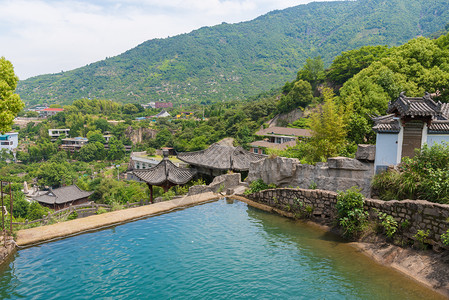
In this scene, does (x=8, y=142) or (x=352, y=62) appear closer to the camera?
(x=352, y=62)

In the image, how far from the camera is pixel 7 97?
9328 mm

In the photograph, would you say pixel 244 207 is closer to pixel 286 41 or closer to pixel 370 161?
pixel 370 161

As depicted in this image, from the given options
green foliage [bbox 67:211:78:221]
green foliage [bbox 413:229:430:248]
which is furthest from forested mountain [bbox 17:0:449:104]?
green foliage [bbox 413:229:430:248]

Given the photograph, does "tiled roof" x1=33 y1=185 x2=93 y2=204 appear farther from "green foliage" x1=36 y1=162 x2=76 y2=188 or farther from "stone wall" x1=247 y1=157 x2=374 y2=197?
"stone wall" x1=247 y1=157 x2=374 y2=197

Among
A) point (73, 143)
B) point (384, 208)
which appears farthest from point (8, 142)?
point (384, 208)

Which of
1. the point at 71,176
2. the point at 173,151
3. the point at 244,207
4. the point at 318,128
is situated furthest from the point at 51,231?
the point at 71,176

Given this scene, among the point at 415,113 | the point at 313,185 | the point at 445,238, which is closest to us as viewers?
the point at 445,238

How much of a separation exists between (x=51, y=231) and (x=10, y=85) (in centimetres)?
476

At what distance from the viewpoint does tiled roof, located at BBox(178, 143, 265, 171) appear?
17469 millimetres

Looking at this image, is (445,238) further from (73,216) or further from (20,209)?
(20,209)

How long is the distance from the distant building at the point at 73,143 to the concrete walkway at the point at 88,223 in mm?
96017

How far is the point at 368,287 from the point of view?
6.63 m

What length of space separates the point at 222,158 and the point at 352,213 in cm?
1012

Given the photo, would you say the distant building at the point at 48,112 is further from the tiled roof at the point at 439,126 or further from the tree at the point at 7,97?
the tiled roof at the point at 439,126
